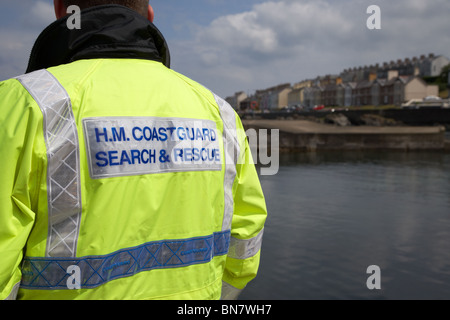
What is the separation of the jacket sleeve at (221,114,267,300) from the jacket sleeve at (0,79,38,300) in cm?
77

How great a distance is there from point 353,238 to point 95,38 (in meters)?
9.24

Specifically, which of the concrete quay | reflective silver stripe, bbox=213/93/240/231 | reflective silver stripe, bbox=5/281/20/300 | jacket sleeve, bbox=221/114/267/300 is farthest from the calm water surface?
the concrete quay

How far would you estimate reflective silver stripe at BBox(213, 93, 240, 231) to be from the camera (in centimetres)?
156

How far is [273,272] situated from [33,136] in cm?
692

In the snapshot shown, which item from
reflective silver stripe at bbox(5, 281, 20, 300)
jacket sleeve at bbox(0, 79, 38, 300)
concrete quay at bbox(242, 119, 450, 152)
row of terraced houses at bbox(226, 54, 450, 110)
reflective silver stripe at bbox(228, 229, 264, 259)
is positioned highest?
row of terraced houses at bbox(226, 54, 450, 110)

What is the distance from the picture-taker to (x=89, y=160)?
4.06 feet

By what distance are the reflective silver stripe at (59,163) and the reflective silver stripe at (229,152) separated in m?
0.56

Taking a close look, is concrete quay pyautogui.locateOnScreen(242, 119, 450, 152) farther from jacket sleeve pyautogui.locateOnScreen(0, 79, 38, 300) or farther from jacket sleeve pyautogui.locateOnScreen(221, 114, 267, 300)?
jacket sleeve pyautogui.locateOnScreen(0, 79, 38, 300)

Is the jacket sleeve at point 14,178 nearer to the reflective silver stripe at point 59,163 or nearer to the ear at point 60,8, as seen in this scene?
the reflective silver stripe at point 59,163

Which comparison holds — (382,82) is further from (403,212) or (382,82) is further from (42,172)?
(42,172)

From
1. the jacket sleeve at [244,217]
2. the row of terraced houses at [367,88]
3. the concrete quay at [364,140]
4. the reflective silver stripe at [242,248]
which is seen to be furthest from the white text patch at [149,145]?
the row of terraced houses at [367,88]

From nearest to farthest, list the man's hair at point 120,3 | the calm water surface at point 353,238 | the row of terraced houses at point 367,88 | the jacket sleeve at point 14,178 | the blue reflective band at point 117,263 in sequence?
the jacket sleeve at point 14,178 → the blue reflective band at point 117,263 → the man's hair at point 120,3 → the calm water surface at point 353,238 → the row of terraced houses at point 367,88

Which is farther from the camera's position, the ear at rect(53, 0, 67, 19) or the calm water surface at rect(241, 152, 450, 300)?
the calm water surface at rect(241, 152, 450, 300)

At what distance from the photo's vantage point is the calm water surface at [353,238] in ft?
22.9
